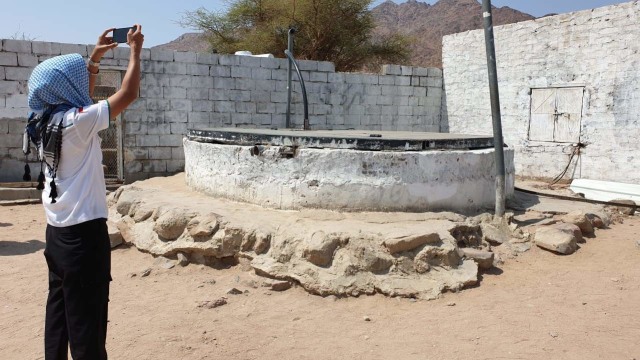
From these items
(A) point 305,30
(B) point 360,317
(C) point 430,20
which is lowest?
(B) point 360,317

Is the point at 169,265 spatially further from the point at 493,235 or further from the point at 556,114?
the point at 556,114

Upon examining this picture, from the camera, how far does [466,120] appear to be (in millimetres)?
10797

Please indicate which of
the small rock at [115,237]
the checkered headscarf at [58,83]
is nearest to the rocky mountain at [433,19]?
the small rock at [115,237]

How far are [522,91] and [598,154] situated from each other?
6.15 feet

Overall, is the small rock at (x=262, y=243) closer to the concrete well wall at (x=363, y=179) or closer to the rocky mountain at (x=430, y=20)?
the concrete well wall at (x=363, y=179)

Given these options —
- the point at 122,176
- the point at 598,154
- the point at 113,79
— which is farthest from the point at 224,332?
the point at 598,154

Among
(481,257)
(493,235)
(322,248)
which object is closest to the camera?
(322,248)

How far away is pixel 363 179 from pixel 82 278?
117 inches

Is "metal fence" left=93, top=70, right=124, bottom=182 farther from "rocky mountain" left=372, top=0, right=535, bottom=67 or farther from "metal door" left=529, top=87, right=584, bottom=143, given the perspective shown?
"rocky mountain" left=372, top=0, right=535, bottom=67

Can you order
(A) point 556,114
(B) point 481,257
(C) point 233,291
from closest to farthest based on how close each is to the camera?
(C) point 233,291, (B) point 481,257, (A) point 556,114

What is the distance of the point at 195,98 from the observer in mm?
8438

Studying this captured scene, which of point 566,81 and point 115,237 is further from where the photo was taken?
point 566,81

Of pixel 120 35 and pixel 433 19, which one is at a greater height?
pixel 433 19

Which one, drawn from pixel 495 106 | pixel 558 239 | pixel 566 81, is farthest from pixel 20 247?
pixel 566 81
